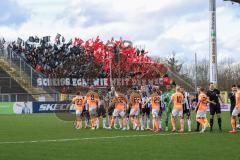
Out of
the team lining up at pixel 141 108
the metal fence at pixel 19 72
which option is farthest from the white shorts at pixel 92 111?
the metal fence at pixel 19 72

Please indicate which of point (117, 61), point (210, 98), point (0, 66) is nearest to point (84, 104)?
point (210, 98)

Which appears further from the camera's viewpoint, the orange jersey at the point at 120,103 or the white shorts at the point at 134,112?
Result: the orange jersey at the point at 120,103

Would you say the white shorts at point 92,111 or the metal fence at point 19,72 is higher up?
the metal fence at point 19,72

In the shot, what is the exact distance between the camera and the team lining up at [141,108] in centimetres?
2502

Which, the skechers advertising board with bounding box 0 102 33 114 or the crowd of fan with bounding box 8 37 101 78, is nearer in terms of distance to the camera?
the skechers advertising board with bounding box 0 102 33 114

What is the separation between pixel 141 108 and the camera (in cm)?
2819

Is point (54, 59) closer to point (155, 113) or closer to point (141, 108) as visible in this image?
point (141, 108)

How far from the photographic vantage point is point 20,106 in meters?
53.9

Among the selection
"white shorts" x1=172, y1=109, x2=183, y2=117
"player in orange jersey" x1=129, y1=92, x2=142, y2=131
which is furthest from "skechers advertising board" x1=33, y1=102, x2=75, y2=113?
"white shorts" x1=172, y1=109, x2=183, y2=117

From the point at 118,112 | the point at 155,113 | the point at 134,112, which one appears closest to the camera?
the point at 155,113

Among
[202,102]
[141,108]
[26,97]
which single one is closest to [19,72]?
[26,97]

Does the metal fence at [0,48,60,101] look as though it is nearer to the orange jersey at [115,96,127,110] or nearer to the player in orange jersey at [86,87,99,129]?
the player in orange jersey at [86,87,99,129]

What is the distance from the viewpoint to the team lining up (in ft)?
82.1

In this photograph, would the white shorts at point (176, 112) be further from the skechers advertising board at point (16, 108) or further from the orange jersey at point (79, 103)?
the skechers advertising board at point (16, 108)
